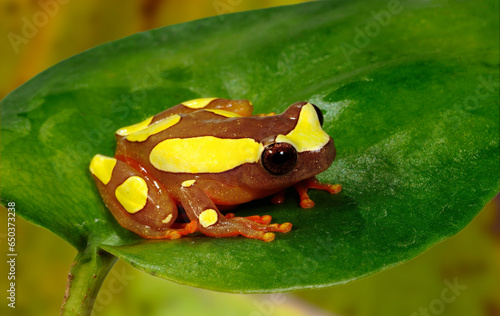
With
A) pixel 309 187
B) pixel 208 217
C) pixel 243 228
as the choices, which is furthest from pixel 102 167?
pixel 309 187

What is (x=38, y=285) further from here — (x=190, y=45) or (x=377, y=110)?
(x=377, y=110)

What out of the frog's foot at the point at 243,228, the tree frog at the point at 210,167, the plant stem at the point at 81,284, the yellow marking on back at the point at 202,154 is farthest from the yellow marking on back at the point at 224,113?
the plant stem at the point at 81,284

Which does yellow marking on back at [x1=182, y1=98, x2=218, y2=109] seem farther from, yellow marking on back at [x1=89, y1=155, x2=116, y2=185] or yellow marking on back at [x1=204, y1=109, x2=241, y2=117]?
yellow marking on back at [x1=89, y1=155, x2=116, y2=185]

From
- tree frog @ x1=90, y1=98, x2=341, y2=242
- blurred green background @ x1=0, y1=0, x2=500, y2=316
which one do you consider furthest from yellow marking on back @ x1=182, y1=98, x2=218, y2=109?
blurred green background @ x1=0, y1=0, x2=500, y2=316

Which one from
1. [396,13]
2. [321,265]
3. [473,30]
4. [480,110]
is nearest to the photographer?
[321,265]

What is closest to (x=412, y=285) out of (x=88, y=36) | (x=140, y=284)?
(x=140, y=284)

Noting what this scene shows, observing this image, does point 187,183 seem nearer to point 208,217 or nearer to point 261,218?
point 208,217

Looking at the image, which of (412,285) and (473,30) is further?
(412,285)
